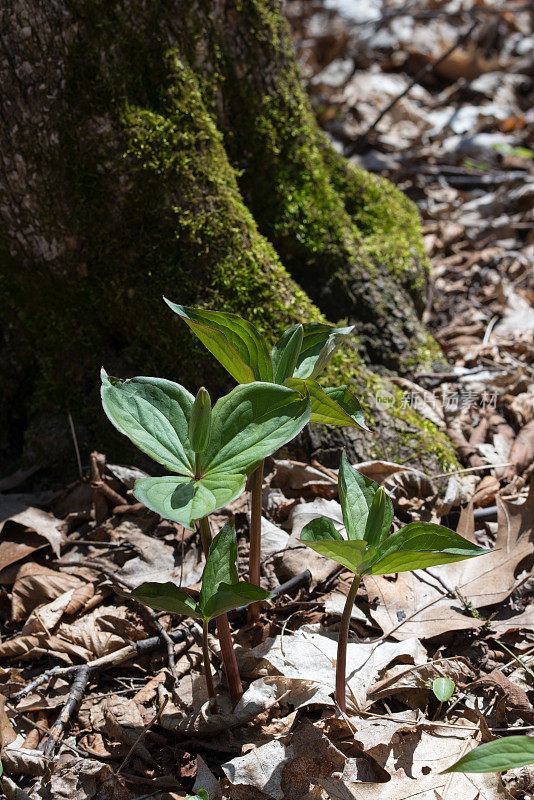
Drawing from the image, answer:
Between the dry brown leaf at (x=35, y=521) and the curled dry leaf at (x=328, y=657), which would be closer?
the curled dry leaf at (x=328, y=657)

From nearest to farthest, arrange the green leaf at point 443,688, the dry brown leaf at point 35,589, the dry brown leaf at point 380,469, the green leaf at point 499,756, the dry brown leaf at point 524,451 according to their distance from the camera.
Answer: the green leaf at point 499,756 < the green leaf at point 443,688 < the dry brown leaf at point 35,589 < the dry brown leaf at point 380,469 < the dry brown leaf at point 524,451

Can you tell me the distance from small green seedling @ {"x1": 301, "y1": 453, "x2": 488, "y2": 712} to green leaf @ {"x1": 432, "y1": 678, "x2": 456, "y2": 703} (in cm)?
28

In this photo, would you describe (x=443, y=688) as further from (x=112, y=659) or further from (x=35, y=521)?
(x=35, y=521)

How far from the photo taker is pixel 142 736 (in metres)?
1.61

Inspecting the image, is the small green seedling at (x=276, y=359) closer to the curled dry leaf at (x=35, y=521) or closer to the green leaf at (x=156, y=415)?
the green leaf at (x=156, y=415)

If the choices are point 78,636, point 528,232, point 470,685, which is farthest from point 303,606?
point 528,232

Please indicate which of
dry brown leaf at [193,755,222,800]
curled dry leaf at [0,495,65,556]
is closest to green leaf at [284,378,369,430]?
dry brown leaf at [193,755,222,800]

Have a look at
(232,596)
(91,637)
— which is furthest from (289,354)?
(91,637)

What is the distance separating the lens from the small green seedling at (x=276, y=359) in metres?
1.44

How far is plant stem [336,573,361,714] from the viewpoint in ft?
4.61

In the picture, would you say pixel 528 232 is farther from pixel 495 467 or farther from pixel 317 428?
pixel 317 428

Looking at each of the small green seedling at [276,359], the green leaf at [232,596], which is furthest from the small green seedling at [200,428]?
the green leaf at [232,596]

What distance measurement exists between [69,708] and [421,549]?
1080mm

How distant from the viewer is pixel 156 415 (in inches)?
54.1
